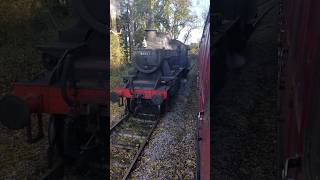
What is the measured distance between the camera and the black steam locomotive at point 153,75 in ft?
23.3

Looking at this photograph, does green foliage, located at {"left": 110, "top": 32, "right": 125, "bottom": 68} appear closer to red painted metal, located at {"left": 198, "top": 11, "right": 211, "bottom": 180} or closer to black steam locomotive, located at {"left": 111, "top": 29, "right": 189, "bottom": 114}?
black steam locomotive, located at {"left": 111, "top": 29, "right": 189, "bottom": 114}

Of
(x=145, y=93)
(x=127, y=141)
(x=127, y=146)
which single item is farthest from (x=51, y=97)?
(x=145, y=93)

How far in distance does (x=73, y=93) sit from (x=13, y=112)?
516 mm

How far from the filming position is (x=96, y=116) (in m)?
3.45

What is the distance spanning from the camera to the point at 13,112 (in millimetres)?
3205

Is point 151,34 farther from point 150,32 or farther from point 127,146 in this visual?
point 127,146

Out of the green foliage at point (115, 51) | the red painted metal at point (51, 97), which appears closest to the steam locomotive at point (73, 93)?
the red painted metal at point (51, 97)

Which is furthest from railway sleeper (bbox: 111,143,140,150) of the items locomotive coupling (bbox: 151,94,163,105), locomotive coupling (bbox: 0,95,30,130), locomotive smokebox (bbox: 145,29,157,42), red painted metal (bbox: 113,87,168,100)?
locomotive smokebox (bbox: 145,29,157,42)

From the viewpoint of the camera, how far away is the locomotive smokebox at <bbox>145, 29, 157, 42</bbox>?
27.0ft

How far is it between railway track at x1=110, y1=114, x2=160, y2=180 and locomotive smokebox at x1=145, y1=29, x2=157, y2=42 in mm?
2140
